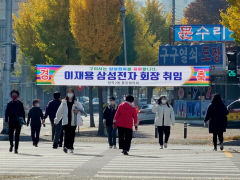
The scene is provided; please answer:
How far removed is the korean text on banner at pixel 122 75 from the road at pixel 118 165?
51.8 feet

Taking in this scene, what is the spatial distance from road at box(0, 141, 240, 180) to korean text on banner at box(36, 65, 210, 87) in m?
15.8

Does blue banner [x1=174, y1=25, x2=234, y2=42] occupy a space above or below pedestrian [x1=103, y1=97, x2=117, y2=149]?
above

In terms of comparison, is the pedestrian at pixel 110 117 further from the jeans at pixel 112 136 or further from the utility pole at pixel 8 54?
the utility pole at pixel 8 54

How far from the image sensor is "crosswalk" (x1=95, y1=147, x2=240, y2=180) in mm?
14141

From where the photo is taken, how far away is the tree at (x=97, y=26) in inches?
1443

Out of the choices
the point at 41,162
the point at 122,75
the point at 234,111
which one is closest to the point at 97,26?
the point at 122,75

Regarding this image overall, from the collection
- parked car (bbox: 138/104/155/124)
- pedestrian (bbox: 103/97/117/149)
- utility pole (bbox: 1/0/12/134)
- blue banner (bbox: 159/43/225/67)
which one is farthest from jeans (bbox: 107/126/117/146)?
parked car (bbox: 138/104/155/124)

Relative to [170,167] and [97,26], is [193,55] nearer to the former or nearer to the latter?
[97,26]

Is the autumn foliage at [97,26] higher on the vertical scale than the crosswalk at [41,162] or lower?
higher

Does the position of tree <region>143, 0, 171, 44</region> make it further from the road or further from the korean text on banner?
the road

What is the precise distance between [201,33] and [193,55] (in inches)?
176

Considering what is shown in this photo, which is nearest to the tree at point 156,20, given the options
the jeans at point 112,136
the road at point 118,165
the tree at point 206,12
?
the tree at point 206,12

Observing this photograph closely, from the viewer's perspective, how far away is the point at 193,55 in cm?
4791

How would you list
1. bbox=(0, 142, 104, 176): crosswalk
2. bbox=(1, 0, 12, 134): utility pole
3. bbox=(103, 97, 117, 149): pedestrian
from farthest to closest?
bbox=(1, 0, 12, 134): utility pole
bbox=(103, 97, 117, 149): pedestrian
bbox=(0, 142, 104, 176): crosswalk
